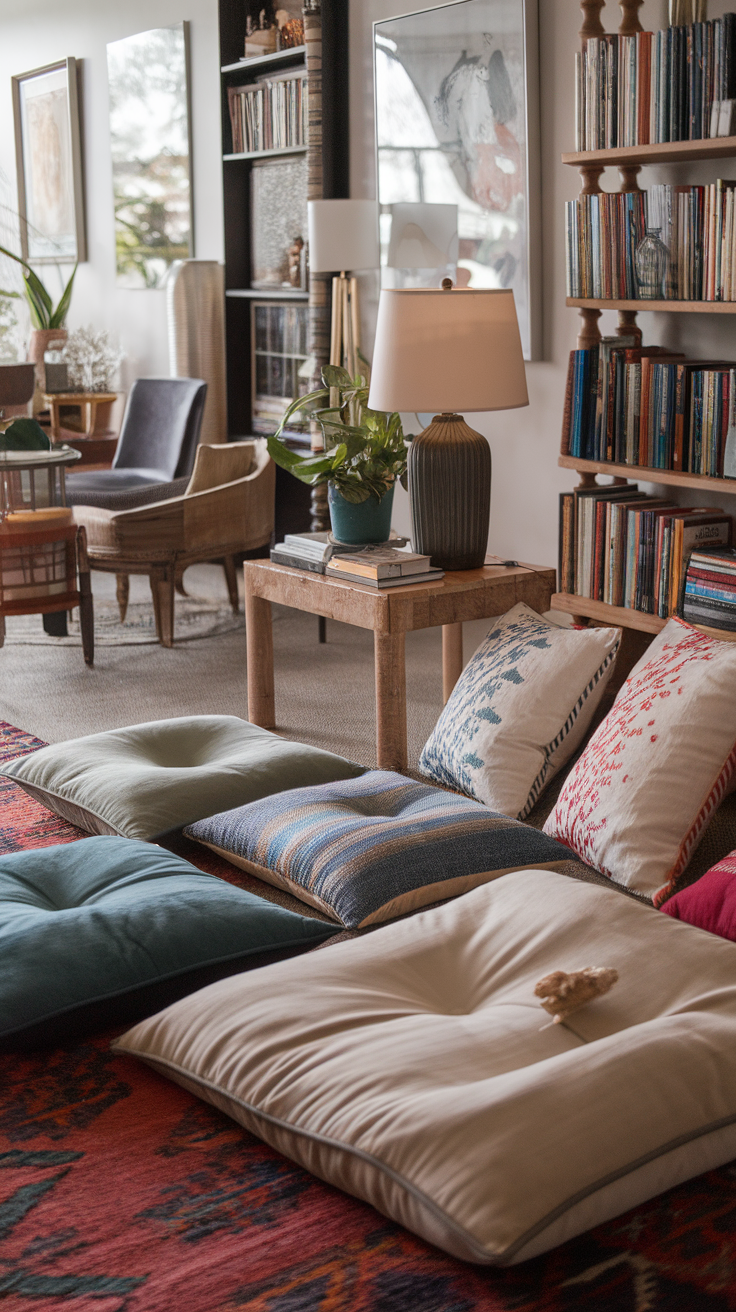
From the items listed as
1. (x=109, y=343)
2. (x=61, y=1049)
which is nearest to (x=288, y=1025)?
(x=61, y=1049)

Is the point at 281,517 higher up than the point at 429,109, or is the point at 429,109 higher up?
the point at 429,109

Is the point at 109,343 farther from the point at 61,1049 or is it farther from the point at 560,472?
the point at 61,1049

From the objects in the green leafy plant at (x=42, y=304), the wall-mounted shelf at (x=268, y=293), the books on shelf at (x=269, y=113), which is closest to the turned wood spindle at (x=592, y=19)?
the books on shelf at (x=269, y=113)

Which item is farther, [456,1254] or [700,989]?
[700,989]

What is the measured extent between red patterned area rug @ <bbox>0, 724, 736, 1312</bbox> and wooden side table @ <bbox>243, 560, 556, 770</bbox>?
1715 millimetres

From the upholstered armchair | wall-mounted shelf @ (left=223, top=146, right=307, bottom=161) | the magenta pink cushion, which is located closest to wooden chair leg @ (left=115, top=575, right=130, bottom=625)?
the upholstered armchair

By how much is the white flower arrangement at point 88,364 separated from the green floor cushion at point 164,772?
4492 mm

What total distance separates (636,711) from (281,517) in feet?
11.3

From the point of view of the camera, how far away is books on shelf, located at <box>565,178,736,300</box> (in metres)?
3.09

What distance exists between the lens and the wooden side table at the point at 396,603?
3066 millimetres

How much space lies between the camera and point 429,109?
450cm

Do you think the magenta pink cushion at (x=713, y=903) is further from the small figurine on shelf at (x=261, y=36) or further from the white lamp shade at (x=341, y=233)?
the small figurine on shelf at (x=261, y=36)

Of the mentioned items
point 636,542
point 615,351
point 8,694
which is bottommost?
point 8,694

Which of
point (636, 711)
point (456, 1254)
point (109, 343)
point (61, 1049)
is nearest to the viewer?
point (456, 1254)
